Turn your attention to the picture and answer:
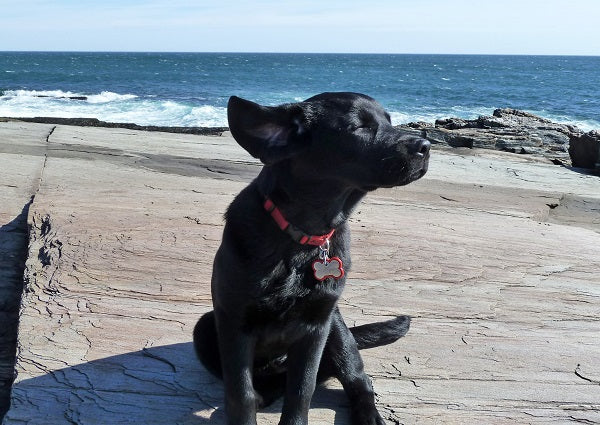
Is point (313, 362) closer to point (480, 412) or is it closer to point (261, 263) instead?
point (261, 263)

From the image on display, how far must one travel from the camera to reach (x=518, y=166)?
10.7 metres

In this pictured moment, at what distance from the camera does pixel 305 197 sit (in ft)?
10.3

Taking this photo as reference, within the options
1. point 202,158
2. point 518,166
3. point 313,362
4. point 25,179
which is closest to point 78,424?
point 313,362

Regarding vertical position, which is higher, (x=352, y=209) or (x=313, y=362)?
(x=352, y=209)

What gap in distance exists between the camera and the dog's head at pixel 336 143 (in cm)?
301

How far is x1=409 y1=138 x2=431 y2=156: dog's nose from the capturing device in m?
3.03

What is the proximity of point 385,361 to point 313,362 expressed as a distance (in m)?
0.99

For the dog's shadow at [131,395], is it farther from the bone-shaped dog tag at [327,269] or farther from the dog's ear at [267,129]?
the dog's ear at [267,129]

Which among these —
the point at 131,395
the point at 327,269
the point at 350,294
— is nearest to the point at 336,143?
the point at 327,269

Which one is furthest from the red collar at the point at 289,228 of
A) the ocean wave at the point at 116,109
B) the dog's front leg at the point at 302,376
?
the ocean wave at the point at 116,109

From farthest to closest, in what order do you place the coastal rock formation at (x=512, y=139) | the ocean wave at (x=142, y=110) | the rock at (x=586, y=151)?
the ocean wave at (x=142, y=110) < the coastal rock formation at (x=512, y=139) < the rock at (x=586, y=151)

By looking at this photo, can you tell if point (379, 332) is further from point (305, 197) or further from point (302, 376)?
point (305, 197)

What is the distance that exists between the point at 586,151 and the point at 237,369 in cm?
1010

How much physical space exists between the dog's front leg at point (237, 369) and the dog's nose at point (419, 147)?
3.37ft
